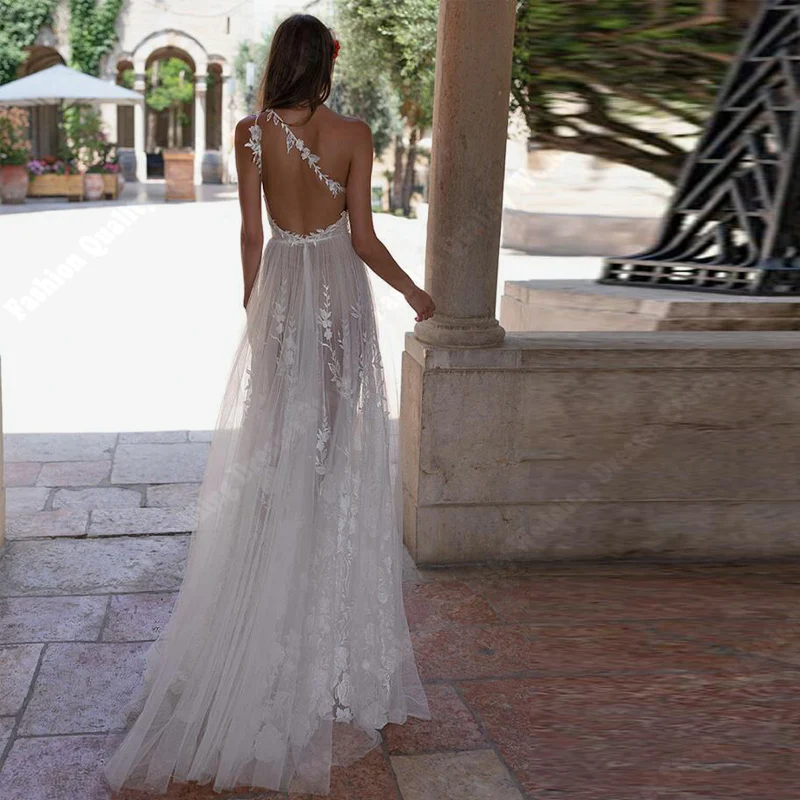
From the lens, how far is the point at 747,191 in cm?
542

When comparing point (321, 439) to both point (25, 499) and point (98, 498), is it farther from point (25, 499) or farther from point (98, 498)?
point (25, 499)

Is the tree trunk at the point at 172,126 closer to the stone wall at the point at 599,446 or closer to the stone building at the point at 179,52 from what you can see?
the stone building at the point at 179,52

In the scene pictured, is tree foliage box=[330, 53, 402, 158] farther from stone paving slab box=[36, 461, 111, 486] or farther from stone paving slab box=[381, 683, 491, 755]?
stone paving slab box=[381, 683, 491, 755]

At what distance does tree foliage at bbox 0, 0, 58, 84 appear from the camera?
81.9ft

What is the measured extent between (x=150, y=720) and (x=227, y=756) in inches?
9.5

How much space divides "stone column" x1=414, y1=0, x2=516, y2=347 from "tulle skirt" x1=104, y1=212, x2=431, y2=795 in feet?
3.63

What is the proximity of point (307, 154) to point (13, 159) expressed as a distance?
18.5 meters

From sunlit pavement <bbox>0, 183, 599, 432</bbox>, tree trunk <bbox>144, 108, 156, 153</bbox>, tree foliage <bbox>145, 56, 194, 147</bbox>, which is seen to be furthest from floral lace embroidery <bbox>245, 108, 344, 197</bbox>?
tree trunk <bbox>144, 108, 156, 153</bbox>

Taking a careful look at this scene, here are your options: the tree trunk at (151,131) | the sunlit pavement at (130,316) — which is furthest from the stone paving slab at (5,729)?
the tree trunk at (151,131)

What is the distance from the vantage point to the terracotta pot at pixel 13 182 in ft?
61.8

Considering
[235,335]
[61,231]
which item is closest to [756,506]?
[235,335]

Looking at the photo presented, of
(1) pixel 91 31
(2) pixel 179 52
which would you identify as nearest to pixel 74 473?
(1) pixel 91 31

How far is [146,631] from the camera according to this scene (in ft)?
10.9

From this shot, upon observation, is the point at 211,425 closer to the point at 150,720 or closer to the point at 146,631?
the point at 146,631
